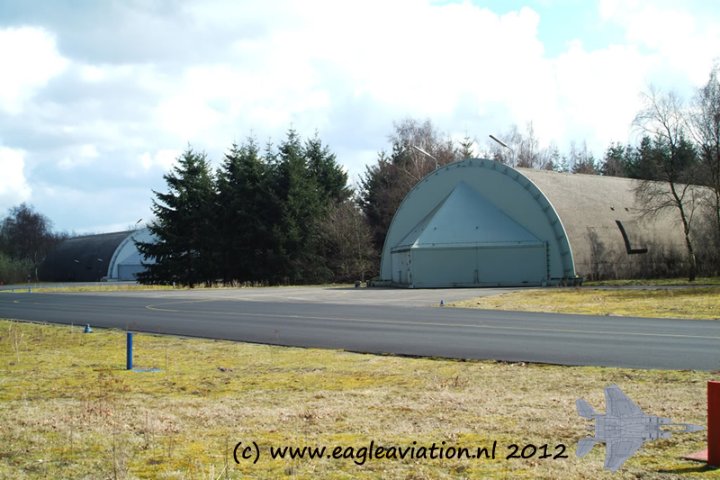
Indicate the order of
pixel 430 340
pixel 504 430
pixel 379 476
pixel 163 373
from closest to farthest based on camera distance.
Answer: pixel 379 476 → pixel 504 430 → pixel 163 373 → pixel 430 340

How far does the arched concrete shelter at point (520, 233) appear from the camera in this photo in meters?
42.1

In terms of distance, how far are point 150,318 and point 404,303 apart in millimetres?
10356

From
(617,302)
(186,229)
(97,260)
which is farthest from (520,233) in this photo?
(97,260)

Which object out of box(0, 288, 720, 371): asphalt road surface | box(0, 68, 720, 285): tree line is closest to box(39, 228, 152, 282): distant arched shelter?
box(0, 68, 720, 285): tree line

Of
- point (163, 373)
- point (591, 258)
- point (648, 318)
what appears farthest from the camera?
point (591, 258)

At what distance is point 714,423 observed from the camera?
5711 millimetres

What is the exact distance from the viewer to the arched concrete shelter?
42.1 meters

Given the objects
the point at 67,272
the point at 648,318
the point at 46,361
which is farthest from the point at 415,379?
the point at 67,272

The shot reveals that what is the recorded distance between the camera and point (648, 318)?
21391 millimetres

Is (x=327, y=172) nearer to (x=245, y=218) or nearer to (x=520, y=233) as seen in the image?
(x=245, y=218)

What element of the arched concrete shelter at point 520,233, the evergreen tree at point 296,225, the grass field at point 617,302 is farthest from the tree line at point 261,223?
the grass field at point 617,302

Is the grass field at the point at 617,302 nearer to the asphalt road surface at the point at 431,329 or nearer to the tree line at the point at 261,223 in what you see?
the asphalt road surface at the point at 431,329

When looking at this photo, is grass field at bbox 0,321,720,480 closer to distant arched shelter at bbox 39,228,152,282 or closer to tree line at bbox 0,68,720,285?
tree line at bbox 0,68,720,285

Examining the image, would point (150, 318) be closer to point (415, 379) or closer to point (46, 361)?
point (46, 361)
